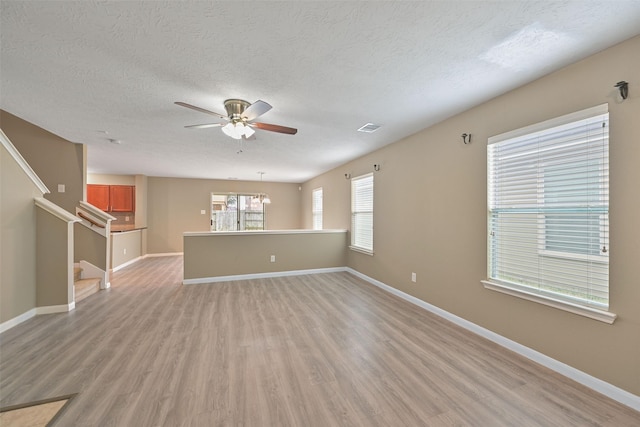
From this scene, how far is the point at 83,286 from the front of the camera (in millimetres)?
3869

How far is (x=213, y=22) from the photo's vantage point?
1581 mm

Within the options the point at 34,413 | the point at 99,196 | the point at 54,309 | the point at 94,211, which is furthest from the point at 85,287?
the point at 99,196

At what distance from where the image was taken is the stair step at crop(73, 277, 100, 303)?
368 centimetres

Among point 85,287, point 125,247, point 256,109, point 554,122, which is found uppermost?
point 256,109

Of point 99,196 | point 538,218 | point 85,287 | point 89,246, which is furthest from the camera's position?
point 99,196

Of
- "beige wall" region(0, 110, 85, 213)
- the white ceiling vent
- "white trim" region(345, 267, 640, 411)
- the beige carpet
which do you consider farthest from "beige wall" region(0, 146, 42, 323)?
"white trim" region(345, 267, 640, 411)

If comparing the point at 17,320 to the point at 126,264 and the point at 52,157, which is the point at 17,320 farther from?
the point at 126,264

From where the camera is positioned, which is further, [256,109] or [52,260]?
[52,260]

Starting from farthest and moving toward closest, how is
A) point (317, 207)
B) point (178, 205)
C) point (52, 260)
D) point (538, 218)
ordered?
point (178, 205) → point (317, 207) → point (52, 260) → point (538, 218)

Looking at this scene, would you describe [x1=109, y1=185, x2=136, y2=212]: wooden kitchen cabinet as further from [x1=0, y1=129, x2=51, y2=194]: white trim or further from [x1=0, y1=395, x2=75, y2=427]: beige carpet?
[x1=0, y1=395, x2=75, y2=427]: beige carpet

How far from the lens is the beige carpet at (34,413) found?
1.52 metres

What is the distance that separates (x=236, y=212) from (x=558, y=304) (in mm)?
8219

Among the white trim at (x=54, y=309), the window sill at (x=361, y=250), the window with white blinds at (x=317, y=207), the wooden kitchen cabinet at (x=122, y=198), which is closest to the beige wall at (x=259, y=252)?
the window sill at (x=361, y=250)

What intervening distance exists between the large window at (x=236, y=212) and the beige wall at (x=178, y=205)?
0.74ft
